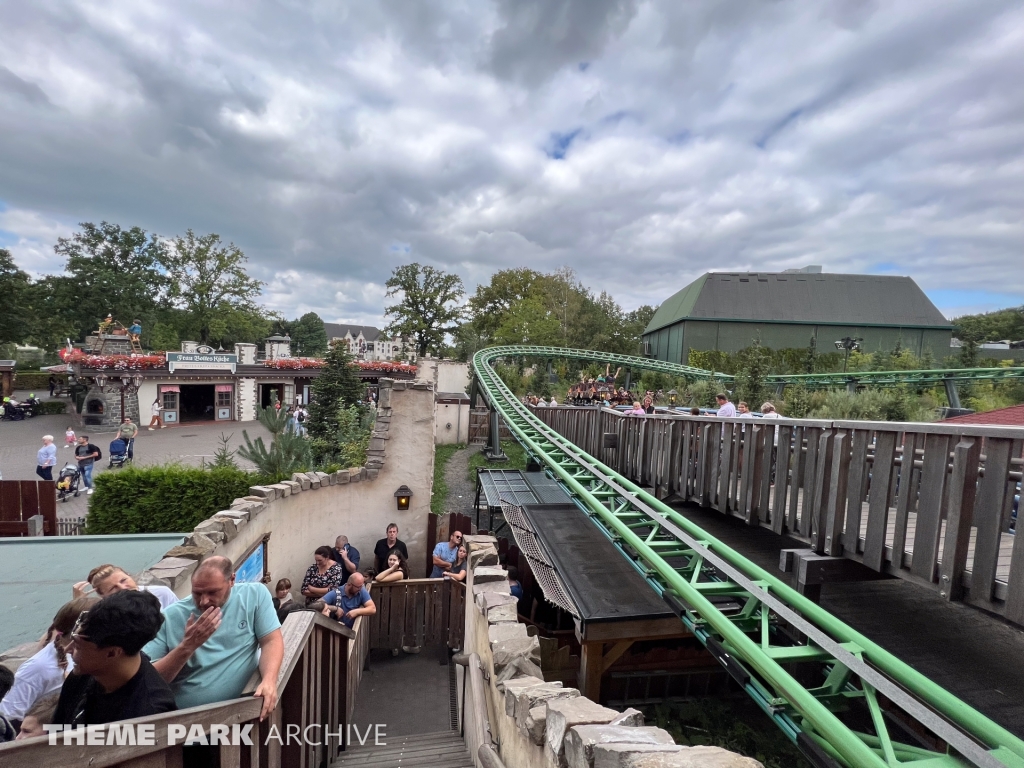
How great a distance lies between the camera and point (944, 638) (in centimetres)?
322

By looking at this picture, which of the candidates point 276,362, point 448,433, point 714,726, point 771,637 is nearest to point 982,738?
point 771,637

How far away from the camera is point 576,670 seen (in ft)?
16.3

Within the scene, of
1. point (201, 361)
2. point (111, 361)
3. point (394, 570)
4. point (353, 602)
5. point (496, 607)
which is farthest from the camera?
point (201, 361)

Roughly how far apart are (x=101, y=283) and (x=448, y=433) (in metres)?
35.9

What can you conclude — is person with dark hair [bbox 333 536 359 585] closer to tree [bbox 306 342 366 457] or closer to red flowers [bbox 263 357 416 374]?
tree [bbox 306 342 366 457]

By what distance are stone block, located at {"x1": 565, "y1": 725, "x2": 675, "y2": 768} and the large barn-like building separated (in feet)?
102

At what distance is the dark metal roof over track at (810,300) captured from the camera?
30.5 metres

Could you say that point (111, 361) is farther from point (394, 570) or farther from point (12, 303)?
point (12, 303)

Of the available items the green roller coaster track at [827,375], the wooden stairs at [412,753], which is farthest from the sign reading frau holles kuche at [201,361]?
the wooden stairs at [412,753]

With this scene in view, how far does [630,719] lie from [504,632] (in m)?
1.59

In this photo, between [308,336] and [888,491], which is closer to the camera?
[888,491]

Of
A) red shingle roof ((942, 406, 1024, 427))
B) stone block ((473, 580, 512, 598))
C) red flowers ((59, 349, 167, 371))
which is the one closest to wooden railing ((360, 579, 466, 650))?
stone block ((473, 580, 512, 598))

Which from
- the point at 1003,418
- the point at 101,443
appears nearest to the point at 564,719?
the point at 1003,418

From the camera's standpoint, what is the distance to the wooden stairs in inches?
144
